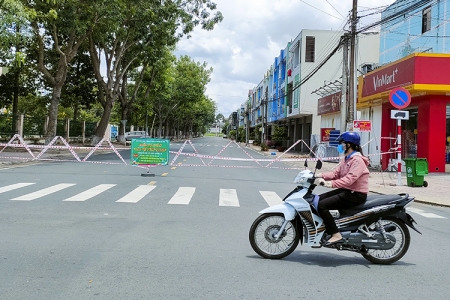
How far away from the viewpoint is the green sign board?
16.1 meters

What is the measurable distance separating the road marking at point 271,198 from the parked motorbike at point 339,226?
469 cm

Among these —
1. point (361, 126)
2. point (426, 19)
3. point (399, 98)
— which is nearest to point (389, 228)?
Answer: point (399, 98)

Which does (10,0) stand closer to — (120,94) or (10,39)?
(10,39)

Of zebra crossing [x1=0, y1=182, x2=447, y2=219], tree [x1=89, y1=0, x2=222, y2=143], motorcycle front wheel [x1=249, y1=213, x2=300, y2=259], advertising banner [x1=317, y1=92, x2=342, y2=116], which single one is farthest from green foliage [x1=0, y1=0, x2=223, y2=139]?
motorcycle front wheel [x1=249, y1=213, x2=300, y2=259]

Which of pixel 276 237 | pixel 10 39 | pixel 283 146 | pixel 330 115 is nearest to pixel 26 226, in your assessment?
pixel 276 237

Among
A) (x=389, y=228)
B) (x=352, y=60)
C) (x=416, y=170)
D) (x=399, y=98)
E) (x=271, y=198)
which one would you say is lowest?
(x=271, y=198)

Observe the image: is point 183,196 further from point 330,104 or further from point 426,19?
point 330,104

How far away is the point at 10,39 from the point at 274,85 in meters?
48.8

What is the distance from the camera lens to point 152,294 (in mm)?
4543

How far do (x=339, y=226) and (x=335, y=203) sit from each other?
0.35 m

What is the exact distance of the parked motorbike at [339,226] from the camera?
5836 millimetres

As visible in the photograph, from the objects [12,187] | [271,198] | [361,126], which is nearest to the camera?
[271,198]

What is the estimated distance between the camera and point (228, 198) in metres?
11.4

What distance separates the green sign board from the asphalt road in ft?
18.1
